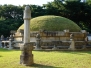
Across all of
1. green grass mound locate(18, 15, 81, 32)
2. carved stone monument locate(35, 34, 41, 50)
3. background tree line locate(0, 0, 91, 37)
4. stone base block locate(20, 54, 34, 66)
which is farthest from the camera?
background tree line locate(0, 0, 91, 37)

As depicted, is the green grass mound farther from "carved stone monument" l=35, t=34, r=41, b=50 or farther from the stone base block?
the stone base block

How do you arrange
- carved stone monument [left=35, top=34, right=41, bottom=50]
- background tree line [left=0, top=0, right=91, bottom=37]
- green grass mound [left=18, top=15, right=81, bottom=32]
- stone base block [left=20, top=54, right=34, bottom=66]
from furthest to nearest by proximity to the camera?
background tree line [left=0, top=0, right=91, bottom=37] < green grass mound [left=18, top=15, right=81, bottom=32] < carved stone monument [left=35, top=34, right=41, bottom=50] < stone base block [left=20, top=54, right=34, bottom=66]

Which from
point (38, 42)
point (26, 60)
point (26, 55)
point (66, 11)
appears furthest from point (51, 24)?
point (66, 11)

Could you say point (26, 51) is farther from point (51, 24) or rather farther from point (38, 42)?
point (51, 24)

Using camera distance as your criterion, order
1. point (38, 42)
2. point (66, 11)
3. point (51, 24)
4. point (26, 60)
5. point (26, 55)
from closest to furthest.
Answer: point (26, 60) < point (26, 55) < point (38, 42) < point (51, 24) < point (66, 11)

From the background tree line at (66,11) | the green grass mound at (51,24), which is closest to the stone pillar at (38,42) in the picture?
the green grass mound at (51,24)

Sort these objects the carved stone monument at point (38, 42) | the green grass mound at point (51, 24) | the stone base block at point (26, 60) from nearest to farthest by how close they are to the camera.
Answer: the stone base block at point (26, 60) → the carved stone monument at point (38, 42) → the green grass mound at point (51, 24)

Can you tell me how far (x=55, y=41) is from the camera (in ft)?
70.2

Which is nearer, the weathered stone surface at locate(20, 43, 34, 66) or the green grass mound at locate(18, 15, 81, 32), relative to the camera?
the weathered stone surface at locate(20, 43, 34, 66)

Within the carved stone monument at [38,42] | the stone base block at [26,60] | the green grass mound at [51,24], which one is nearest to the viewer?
the stone base block at [26,60]

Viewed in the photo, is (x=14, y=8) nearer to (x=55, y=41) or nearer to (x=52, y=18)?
(x=52, y=18)

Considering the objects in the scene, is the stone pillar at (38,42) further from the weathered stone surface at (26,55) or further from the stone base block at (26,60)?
the stone base block at (26,60)

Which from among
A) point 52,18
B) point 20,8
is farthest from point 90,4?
point 52,18

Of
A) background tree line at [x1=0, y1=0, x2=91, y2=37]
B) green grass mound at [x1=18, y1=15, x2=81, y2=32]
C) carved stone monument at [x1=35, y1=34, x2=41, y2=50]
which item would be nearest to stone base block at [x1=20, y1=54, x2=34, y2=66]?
carved stone monument at [x1=35, y1=34, x2=41, y2=50]
